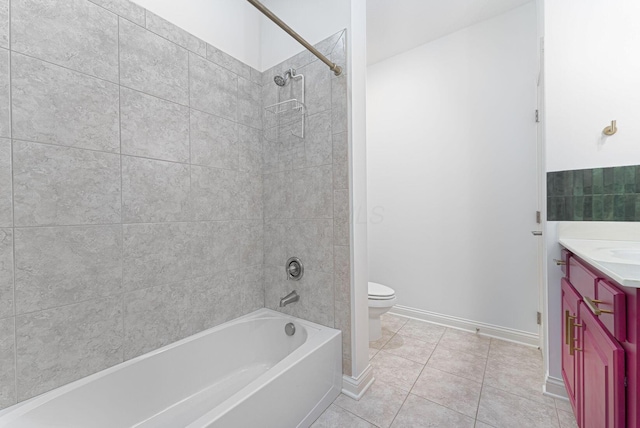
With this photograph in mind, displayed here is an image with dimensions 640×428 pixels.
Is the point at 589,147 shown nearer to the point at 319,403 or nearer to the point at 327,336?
the point at 327,336

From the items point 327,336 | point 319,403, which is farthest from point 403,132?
point 319,403

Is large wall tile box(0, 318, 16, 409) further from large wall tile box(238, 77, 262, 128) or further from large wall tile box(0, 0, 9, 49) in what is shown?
large wall tile box(238, 77, 262, 128)

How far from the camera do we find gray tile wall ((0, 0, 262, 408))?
3.17ft

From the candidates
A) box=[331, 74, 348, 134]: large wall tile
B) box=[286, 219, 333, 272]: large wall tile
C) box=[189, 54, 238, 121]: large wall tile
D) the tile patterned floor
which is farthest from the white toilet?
box=[189, 54, 238, 121]: large wall tile

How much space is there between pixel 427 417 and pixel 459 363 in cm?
61

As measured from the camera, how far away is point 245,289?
5.87ft

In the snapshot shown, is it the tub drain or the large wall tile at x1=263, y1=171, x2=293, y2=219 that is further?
the large wall tile at x1=263, y1=171, x2=293, y2=219

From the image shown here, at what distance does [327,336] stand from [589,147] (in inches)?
66.7

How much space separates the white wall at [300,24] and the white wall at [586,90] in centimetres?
113

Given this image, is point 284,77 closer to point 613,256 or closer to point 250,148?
point 250,148

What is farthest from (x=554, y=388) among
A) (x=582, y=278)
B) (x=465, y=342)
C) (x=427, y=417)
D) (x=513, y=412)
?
(x=582, y=278)

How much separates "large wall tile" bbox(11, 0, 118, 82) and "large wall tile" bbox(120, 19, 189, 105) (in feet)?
0.14

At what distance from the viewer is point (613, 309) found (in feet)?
2.32

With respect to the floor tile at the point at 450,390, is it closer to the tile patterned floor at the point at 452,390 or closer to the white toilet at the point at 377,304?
the tile patterned floor at the point at 452,390
